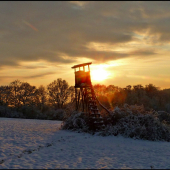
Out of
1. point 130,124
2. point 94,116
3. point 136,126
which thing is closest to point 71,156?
point 130,124

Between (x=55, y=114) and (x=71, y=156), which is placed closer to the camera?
(x=71, y=156)

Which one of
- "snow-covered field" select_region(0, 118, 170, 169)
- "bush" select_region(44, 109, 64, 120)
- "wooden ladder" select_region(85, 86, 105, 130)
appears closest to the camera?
"snow-covered field" select_region(0, 118, 170, 169)

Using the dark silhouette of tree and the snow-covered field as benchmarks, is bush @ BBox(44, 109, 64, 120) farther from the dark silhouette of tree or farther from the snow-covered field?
the snow-covered field

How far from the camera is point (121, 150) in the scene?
12.9 m

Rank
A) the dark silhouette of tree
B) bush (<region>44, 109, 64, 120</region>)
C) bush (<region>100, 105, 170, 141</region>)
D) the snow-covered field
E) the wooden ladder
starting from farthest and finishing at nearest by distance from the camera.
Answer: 1. the dark silhouette of tree
2. bush (<region>44, 109, 64, 120</region>)
3. the wooden ladder
4. bush (<region>100, 105, 170, 141</region>)
5. the snow-covered field

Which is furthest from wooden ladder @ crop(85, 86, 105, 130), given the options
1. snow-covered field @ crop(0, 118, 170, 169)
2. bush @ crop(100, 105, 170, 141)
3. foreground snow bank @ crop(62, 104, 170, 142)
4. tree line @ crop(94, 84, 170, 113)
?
tree line @ crop(94, 84, 170, 113)

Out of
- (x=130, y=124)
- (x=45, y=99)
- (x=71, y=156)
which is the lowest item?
(x=71, y=156)

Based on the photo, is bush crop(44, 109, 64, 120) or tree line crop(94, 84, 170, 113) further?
tree line crop(94, 84, 170, 113)

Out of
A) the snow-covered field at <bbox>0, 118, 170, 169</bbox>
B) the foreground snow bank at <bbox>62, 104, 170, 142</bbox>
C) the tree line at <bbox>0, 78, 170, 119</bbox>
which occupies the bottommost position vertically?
the snow-covered field at <bbox>0, 118, 170, 169</bbox>

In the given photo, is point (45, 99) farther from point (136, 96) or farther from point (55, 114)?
point (136, 96)

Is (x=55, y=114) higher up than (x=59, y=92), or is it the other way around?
(x=59, y=92)

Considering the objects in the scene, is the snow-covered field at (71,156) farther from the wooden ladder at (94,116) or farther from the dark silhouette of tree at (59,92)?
the dark silhouette of tree at (59,92)

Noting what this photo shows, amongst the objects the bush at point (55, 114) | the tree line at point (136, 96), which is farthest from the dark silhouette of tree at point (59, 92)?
the tree line at point (136, 96)

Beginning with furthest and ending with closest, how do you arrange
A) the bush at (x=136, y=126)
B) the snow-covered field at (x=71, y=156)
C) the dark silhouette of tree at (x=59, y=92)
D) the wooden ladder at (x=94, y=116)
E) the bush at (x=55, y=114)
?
1. the dark silhouette of tree at (x=59, y=92)
2. the bush at (x=55, y=114)
3. the wooden ladder at (x=94, y=116)
4. the bush at (x=136, y=126)
5. the snow-covered field at (x=71, y=156)
